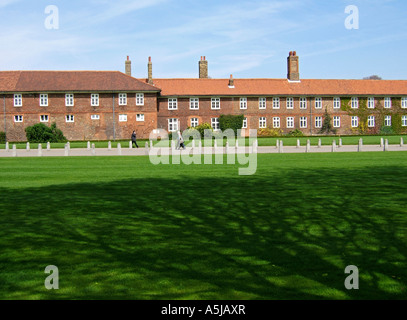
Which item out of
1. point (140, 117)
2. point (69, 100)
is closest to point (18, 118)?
point (69, 100)

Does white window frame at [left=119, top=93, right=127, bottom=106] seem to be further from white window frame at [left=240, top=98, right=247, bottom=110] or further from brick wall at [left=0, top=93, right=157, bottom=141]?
white window frame at [left=240, top=98, right=247, bottom=110]

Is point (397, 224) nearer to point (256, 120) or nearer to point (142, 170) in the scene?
point (142, 170)

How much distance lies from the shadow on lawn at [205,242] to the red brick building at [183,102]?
45.9m

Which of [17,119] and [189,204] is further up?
[17,119]

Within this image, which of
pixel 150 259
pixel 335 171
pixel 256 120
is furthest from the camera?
pixel 256 120

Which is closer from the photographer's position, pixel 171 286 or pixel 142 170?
pixel 171 286

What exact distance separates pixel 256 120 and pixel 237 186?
5018 centimetres

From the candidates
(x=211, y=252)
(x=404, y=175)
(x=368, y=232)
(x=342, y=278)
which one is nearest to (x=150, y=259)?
(x=211, y=252)

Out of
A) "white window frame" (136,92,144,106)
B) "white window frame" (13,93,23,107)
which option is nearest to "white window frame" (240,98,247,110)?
"white window frame" (136,92,144,106)

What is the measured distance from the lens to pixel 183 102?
62688 mm

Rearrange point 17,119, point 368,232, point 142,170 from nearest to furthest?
point 368,232, point 142,170, point 17,119

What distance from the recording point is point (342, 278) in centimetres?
587

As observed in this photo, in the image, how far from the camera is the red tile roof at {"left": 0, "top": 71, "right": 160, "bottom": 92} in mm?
57531

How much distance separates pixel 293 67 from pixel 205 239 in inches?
2435
